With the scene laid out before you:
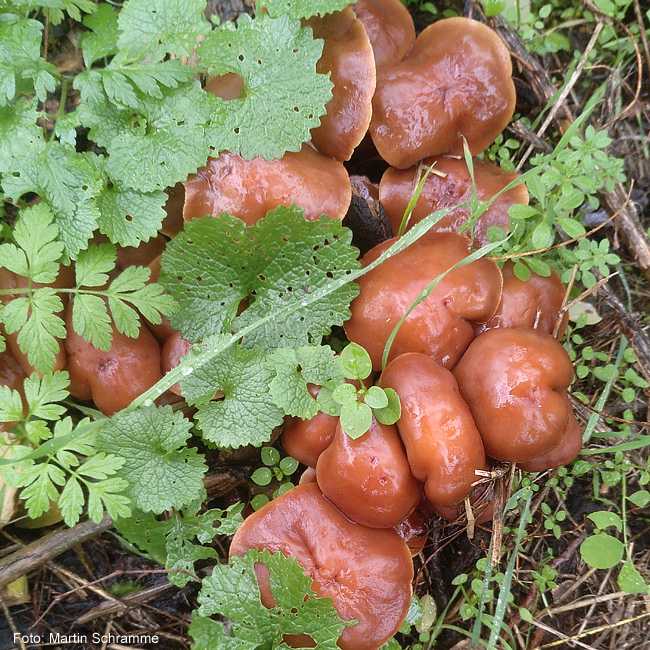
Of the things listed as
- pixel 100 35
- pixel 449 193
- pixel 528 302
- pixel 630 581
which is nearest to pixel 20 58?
pixel 100 35

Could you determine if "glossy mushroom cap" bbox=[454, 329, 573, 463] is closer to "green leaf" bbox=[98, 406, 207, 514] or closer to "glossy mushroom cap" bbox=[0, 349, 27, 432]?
"green leaf" bbox=[98, 406, 207, 514]

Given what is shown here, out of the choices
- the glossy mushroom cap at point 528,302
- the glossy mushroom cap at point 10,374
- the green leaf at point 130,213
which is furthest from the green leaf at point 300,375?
the glossy mushroom cap at point 10,374

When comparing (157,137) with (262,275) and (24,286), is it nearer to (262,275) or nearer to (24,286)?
(262,275)

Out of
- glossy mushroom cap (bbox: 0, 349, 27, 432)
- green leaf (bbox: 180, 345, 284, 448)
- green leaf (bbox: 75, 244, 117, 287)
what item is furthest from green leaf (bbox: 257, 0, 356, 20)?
glossy mushroom cap (bbox: 0, 349, 27, 432)

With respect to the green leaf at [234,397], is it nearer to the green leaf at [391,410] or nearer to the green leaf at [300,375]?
the green leaf at [300,375]

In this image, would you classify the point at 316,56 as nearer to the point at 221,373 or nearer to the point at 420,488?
the point at 221,373

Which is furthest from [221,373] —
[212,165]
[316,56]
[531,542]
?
[531,542]
